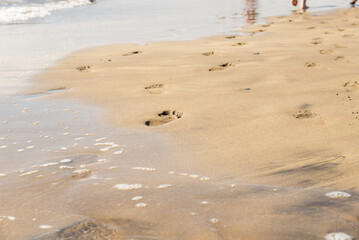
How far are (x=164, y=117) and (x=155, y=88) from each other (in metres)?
0.89

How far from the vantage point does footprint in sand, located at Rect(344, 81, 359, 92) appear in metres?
3.64

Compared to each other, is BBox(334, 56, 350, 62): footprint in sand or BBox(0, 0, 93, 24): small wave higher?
BBox(0, 0, 93, 24): small wave

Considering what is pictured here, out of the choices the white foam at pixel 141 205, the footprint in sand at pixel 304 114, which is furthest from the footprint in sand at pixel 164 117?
the white foam at pixel 141 205

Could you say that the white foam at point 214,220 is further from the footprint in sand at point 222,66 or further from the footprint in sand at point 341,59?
the footprint in sand at point 341,59

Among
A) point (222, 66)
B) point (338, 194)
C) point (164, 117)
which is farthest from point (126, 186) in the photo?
point (222, 66)

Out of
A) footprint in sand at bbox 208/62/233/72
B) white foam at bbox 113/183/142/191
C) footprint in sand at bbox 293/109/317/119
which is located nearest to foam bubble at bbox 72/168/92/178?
white foam at bbox 113/183/142/191

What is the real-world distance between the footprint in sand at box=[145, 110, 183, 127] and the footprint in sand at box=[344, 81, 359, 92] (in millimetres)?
1510

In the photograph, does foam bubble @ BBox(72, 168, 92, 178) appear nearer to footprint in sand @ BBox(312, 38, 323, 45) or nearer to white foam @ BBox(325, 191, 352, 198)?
white foam @ BBox(325, 191, 352, 198)

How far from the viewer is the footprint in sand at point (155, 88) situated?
407cm

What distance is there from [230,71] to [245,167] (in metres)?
2.37

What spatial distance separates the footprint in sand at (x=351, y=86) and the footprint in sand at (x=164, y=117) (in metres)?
1.51

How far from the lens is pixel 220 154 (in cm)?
253

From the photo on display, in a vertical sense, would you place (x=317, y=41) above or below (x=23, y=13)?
below

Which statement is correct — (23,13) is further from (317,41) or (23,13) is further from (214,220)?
(214,220)
